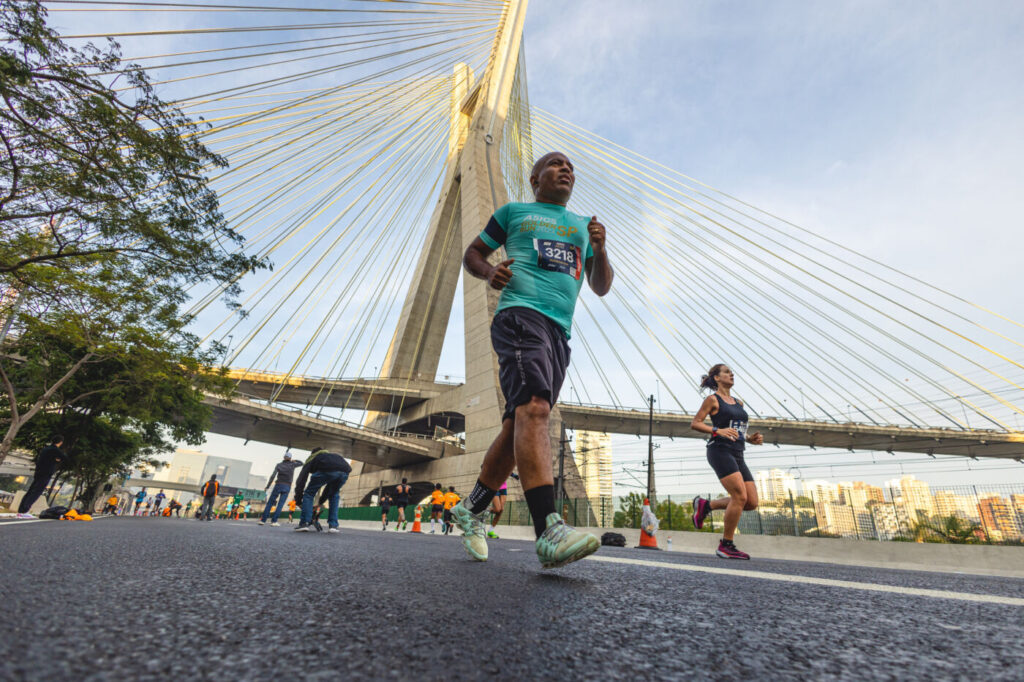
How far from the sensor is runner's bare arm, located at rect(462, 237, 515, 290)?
2312 millimetres

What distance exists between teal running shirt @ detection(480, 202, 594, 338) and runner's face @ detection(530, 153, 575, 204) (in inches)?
2.6

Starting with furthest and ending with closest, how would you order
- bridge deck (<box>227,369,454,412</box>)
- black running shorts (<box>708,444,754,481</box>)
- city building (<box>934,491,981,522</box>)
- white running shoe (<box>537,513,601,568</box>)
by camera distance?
bridge deck (<box>227,369,454,412</box>) → city building (<box>934,491,981,522</box>) → black running shorts (<box>708,444,754,481</box>) → white running shoe (<box>537,513,601,568</box>)

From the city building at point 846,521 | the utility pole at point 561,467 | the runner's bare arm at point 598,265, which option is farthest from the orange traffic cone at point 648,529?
the utility pole at point 561,467

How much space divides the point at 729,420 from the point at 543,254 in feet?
11.1

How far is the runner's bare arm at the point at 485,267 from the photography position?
7.59 feet

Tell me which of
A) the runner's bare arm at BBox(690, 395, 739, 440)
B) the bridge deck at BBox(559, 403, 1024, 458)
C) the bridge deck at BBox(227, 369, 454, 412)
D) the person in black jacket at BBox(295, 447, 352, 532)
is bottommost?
the person in black jacket at BBox(295, 447, 352, 532)

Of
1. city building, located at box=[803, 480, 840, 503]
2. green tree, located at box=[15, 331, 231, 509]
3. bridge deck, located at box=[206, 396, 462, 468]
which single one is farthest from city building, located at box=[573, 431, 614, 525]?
green tree, located at box=[15, 331, 231, 509]

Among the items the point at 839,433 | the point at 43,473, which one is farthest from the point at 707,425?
the point at 839,433

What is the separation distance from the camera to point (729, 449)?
4.79m

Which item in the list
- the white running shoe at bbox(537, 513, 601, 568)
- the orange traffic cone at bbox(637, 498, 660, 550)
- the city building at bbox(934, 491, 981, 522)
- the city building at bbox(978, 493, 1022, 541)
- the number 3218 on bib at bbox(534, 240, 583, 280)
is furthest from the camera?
the city building at bbox(934, 491, 981, 522)

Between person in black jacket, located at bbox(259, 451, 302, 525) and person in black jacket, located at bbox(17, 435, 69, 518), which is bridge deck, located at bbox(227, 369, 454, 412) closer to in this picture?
person in black jacket, located at bbox(259, 451, 302, 525)

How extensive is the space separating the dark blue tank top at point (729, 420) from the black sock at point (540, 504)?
11.1 ft

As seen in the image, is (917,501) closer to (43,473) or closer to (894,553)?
(894,553)

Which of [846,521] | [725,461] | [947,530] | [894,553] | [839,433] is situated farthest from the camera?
[839,433]
